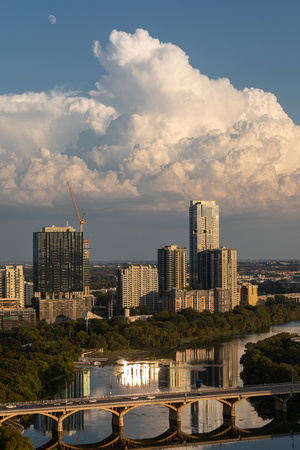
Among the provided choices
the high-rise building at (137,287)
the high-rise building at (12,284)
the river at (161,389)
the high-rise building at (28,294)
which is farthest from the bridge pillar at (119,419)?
the high-rise building at (28,294)

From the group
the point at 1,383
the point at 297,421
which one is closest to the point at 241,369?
the point at 297,421

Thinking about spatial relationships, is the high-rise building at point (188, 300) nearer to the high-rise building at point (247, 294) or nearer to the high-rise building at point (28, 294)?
the high-rise building at point (247, 294)

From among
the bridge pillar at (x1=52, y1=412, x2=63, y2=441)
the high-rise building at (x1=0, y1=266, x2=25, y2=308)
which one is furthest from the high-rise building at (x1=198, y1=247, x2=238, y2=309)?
the bridge pillar at (x1=52, y1=412, x2=63, y2=441)

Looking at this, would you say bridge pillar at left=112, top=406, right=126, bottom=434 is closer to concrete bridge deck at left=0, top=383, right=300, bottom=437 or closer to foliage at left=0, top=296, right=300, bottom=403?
concrete bridge deck at left=0, top=383, right=300, bottom=437

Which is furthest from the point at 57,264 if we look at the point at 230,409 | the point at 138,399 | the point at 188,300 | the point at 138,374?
the point at 230,409

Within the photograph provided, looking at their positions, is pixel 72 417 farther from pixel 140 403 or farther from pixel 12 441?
pixel 12 441

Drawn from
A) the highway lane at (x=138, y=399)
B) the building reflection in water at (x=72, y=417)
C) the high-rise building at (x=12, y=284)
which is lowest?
the building reflection in water at (x=72, y=417)

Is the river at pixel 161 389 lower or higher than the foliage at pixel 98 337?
lower

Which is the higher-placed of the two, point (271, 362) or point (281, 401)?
point (271, 362)
